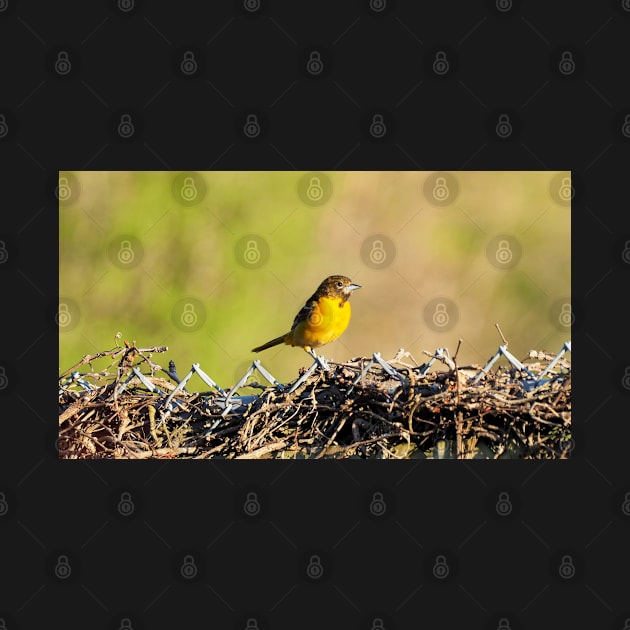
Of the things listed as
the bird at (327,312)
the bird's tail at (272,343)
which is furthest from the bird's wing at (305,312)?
the bird's tail at (272,343)

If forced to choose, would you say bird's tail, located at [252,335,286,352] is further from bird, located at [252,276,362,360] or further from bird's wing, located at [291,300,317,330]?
bird, located at [252,276,362,360]

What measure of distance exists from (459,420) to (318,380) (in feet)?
2.56

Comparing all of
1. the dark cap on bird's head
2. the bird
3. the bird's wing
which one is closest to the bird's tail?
the bird's wing

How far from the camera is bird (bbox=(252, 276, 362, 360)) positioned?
602cm

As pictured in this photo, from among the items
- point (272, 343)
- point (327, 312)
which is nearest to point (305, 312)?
point (327, 312)

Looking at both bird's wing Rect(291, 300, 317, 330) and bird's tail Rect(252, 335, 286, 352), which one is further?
bird's tail Rect(252, 335, 286, 352)

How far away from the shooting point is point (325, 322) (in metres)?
6.01

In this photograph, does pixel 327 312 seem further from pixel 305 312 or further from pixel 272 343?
pixel 272 343

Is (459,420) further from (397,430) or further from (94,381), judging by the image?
(94,381)

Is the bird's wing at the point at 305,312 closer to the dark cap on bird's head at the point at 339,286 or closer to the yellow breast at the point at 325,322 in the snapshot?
the yellow breast at the point at 325,322

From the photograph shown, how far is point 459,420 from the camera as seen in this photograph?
12.5ft

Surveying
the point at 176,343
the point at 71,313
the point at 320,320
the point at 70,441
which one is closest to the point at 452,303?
the point at 320,320

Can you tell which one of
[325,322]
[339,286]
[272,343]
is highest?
[339,286]

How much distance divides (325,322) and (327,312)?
8 centimetres
